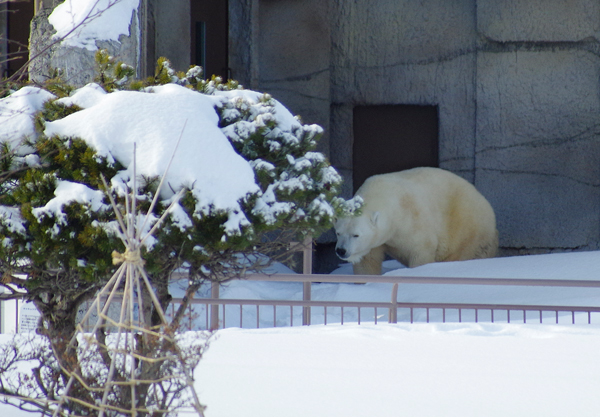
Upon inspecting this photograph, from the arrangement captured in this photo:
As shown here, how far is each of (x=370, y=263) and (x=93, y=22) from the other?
4386 mm

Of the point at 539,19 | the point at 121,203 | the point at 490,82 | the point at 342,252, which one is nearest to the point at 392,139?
the point at 490,82

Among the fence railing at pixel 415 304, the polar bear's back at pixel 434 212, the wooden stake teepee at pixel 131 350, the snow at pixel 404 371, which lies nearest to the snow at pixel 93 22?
the fence railing at pixel 415 304

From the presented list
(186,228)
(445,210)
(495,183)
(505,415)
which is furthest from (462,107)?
(186,228)

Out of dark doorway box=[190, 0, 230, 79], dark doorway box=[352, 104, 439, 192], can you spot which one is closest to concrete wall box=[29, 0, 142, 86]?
dark doorway box=[190, 0, 230, 79]

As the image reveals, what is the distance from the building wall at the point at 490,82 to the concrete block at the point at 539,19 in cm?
1

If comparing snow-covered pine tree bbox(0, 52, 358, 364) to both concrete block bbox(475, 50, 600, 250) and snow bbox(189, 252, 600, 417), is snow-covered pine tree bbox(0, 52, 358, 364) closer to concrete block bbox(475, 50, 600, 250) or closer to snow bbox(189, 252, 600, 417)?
snow bbox(189, 252, 600, 417)

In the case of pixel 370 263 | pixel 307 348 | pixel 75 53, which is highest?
pixel 75 53

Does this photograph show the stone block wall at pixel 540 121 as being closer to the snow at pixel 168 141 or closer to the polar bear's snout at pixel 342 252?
the polar bear's snout at pixel 342 252

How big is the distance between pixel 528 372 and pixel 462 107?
702cm

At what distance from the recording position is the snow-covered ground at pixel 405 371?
3311 millimetres

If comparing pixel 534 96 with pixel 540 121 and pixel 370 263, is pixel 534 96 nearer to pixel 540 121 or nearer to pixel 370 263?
pixel 540 121

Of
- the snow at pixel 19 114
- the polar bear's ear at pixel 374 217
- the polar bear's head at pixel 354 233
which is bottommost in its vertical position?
the polar bear's head at pixel 354 233

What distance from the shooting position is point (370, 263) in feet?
28.4

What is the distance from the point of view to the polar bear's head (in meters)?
8.01
